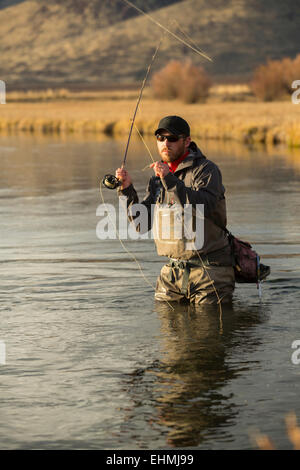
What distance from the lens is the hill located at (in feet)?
359

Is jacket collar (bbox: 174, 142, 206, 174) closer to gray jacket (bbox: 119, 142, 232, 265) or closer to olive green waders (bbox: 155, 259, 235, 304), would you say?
gray jacket (bbox: 119, 142, 232, 265)

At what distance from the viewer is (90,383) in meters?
6.00

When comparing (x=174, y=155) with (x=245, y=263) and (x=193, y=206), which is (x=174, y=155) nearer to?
(x=193, y=206)

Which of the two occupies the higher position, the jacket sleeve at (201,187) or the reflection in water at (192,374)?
the jacket sleeve at (201,187)

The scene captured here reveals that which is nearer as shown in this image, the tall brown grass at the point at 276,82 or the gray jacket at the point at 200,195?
the gray jacket at the point at 200,195

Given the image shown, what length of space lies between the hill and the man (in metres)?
92.2

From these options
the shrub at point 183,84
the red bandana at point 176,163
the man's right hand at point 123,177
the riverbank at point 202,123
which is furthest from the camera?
the shrub at point 183,84

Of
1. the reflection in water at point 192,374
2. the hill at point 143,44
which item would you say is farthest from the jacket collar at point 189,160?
the hill at point 143,44

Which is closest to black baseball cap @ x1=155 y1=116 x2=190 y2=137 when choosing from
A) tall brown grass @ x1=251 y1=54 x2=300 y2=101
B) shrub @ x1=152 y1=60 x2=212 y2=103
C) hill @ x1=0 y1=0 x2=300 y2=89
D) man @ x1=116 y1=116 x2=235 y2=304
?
man @ x1=116 y1=116 x2=235 y2=304

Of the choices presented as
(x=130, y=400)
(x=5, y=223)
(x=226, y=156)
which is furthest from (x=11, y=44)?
(x=130, y=400)

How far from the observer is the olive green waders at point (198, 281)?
25.1 ft

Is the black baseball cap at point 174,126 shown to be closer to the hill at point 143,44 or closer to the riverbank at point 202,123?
the riverbank at point 202,123

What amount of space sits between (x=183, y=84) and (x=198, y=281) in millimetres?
48693
